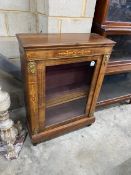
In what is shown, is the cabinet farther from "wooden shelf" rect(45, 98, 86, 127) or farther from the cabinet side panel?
the cabinet side panel

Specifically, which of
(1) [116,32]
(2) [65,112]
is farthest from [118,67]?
(2) [65,112]

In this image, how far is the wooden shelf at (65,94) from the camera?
129 centimetres

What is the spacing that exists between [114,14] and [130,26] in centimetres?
21

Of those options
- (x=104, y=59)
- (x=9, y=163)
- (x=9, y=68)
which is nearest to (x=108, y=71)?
(x=104, y=59)

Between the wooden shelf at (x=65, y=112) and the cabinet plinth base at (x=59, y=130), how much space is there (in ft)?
0.20

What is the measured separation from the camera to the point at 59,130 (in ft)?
4.69

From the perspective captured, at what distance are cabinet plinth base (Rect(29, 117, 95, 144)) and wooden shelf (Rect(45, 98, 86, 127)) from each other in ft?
0.20

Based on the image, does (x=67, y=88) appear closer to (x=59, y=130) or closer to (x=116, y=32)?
(x=59, y=130)

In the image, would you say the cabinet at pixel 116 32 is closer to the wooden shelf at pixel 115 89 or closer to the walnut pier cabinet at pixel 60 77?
the wooden shelf at pixel 115 89

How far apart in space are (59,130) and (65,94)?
A: 34 cm

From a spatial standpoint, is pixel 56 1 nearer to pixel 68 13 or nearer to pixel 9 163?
pixel 68 13

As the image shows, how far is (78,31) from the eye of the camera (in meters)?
1.33

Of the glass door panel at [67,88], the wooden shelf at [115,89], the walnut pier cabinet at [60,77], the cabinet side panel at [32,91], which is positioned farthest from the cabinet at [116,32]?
the cabinet side panel at [32,91]

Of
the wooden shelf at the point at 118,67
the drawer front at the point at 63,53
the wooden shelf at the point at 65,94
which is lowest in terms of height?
the wooden shelf at the point at 65,94
